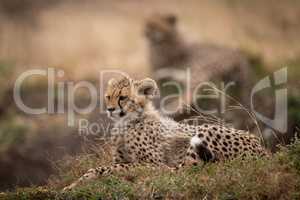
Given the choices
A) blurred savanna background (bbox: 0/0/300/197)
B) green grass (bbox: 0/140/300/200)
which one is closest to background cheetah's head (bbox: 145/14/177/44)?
blurred savanna background (bbox: 0/0/300/197)

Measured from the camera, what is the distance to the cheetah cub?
8.34m

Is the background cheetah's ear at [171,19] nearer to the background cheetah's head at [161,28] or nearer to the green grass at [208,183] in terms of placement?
the background cheetah's head at [161,28]

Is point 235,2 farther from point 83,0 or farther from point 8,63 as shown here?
point 8,63

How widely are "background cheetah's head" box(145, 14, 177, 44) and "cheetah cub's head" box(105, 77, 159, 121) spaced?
7.69 metres

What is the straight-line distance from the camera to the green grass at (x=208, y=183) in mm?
7414

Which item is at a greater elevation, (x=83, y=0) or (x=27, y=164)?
(x=83, y=0)

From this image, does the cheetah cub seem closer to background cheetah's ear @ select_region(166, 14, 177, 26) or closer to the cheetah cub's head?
the cheetah cub's head

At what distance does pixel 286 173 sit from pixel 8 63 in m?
10.4

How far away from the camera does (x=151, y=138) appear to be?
8750 mm

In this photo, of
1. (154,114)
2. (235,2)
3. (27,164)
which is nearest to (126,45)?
(235,2)

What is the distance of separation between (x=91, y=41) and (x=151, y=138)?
28.4 feet

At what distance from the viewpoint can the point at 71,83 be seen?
53.8ft

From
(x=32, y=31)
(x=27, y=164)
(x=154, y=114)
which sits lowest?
(x=27, y=164)

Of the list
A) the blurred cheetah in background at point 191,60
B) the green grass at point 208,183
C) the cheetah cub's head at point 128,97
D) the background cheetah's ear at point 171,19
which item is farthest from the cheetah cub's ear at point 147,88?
the background cheetah's ear at point 171,19
